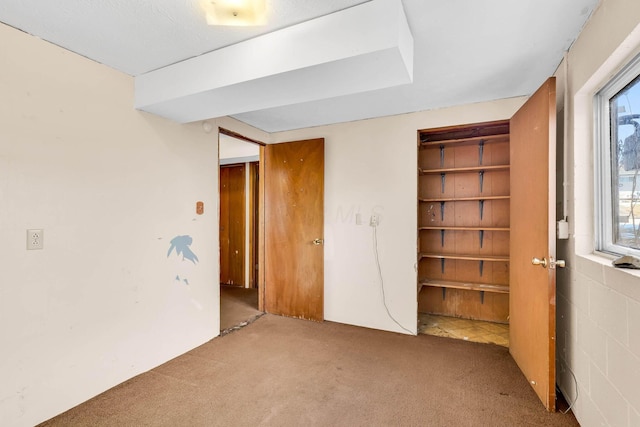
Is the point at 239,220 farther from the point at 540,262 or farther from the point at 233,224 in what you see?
the point at 540,262

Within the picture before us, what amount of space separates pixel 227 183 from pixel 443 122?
3445mm

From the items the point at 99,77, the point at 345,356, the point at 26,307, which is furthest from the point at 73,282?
the point at 345,356

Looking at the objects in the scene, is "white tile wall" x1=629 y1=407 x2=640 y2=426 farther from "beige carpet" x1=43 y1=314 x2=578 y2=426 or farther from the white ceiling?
the white ceiling

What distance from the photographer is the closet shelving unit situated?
3.13m

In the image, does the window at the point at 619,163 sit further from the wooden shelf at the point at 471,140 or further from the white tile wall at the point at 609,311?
the wooden shelf at the point at 471,140

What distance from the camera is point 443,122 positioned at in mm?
2805

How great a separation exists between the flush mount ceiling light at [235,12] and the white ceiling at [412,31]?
0.16 ft

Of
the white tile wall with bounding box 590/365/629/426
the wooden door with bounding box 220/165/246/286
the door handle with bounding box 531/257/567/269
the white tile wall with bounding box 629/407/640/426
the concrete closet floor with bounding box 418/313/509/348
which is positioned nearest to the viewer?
the white tile wall with bounding box 629/407/640/426

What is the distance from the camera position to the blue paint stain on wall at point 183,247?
2.40 metres

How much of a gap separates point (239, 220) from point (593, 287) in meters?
4.30

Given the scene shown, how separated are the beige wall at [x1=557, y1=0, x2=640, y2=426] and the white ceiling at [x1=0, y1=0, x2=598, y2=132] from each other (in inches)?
8.1

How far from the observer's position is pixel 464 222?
3297 mm

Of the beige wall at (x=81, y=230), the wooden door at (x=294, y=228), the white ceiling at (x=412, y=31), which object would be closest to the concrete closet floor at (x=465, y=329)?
the wooden door at (x=294, y=228)

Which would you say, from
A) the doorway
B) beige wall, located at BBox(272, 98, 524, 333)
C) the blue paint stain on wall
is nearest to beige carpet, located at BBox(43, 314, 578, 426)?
beige wall, located at BBox(272, 98, 524, 333)
